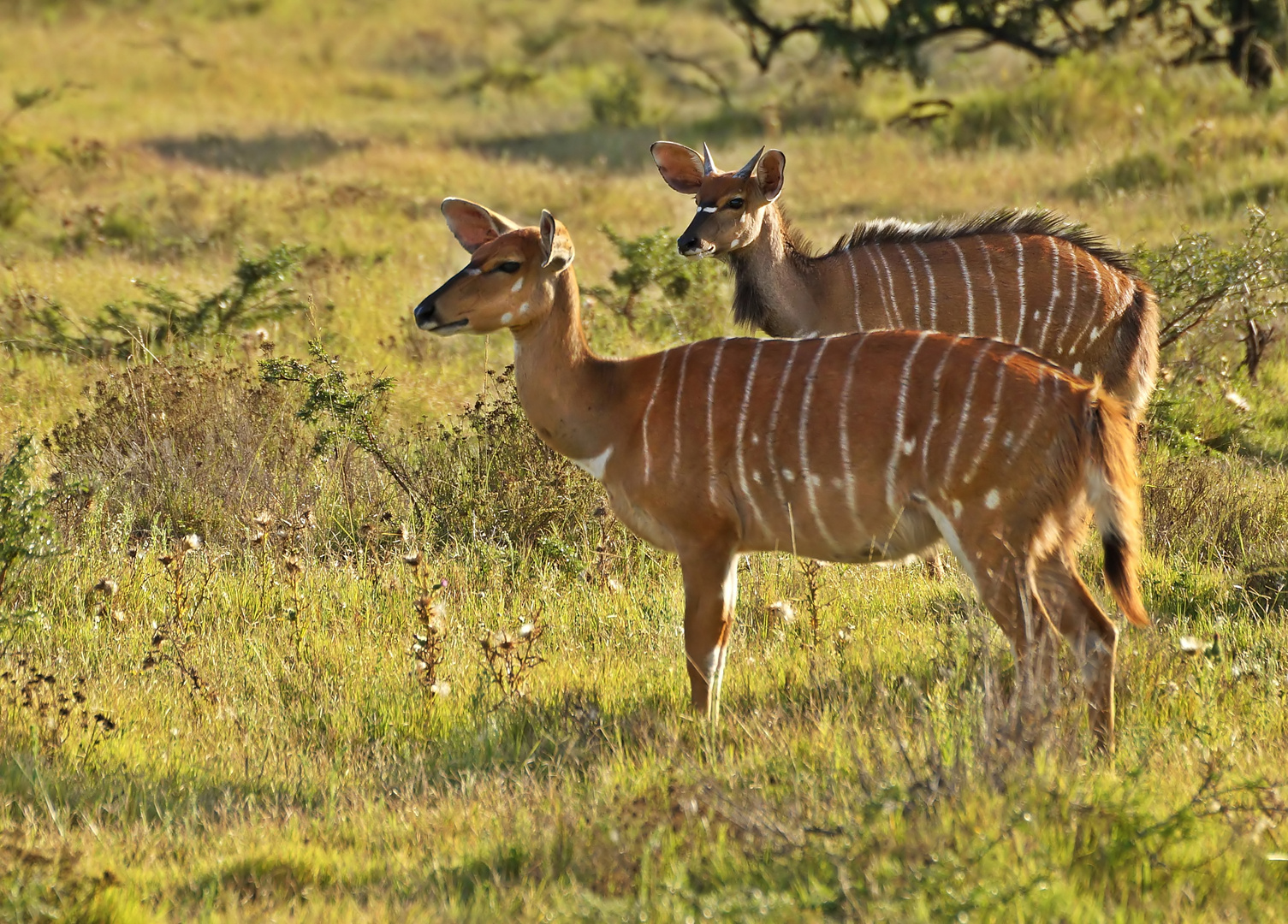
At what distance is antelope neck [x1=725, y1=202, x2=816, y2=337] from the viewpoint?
23.8 feet

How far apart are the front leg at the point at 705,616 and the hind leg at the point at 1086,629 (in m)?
0.98

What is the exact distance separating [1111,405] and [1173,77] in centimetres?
1417

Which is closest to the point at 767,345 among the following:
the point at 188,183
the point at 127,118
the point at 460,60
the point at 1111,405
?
the point at 1111,405

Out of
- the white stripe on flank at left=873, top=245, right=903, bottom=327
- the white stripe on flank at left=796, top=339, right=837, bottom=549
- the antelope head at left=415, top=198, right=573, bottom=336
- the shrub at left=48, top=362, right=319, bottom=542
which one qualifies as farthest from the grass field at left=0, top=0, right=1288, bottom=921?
the white stripe on flank at left=873, top=245, right=903, bottom=327

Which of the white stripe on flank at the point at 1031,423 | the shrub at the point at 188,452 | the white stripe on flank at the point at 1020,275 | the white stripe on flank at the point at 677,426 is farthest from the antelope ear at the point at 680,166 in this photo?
the white stripe on flank at the point at 1031,423

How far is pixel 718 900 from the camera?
3.33 m

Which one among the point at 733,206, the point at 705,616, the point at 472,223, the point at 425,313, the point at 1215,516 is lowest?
the point at 1215,516

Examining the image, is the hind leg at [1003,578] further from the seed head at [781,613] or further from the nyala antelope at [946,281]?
the nyala antelope at [946,281]

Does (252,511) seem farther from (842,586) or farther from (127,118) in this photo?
(127,118)

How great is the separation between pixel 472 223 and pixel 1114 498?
251 centimetres

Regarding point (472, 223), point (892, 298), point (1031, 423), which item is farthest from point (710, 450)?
point (892, 298)

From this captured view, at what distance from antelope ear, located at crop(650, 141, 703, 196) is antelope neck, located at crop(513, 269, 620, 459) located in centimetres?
281

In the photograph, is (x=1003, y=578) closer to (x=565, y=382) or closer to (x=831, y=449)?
(x=831, y=449)

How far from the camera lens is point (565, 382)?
5121 millimetres
